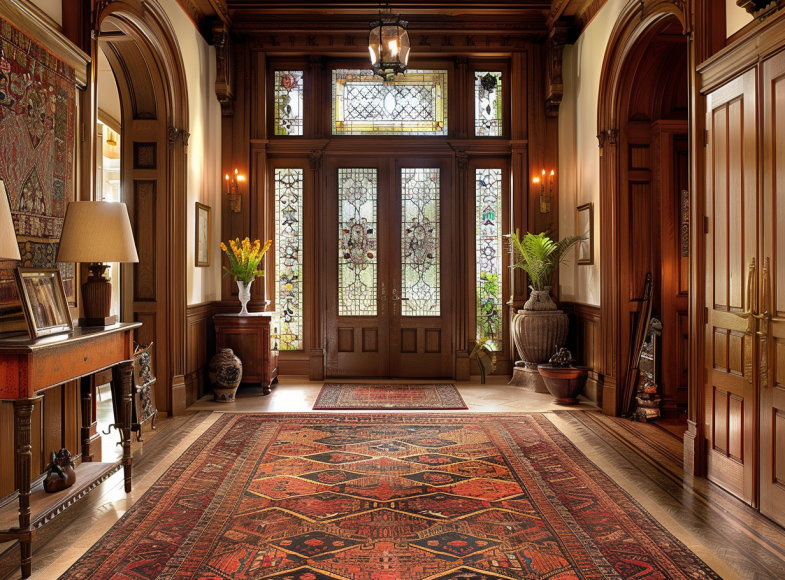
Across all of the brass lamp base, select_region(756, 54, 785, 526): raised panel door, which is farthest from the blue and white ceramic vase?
select_region(756, 54, 785, 526): raised panel door

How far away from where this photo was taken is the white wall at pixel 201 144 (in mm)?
6535

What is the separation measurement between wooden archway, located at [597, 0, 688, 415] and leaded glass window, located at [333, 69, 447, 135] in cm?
240

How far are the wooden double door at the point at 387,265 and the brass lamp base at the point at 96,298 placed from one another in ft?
14.1

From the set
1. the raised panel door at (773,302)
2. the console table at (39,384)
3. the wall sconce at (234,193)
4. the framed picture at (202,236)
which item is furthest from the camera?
the wall sconce at (234,193)

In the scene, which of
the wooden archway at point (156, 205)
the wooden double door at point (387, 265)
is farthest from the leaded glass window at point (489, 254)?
the wooden archway at point (156, 205)

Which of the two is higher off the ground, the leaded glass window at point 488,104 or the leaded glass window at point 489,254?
the leaded glass window at point 488,104

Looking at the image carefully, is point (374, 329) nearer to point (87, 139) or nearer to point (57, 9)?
point (87, 139)

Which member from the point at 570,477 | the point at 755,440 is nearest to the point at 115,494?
the point at 570,477

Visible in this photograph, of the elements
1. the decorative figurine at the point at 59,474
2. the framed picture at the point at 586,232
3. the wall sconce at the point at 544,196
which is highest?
the wall sconce at the point at 544,196

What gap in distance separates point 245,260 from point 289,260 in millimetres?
868

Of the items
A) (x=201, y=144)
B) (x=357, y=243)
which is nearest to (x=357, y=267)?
(x=357, y=243)

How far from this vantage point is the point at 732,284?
3939 mm

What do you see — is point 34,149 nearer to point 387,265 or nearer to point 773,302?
point 773,302

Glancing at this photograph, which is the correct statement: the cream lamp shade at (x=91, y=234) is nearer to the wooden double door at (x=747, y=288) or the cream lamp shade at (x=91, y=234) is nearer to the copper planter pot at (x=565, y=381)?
the wooden double door at (x=747, y=288)
